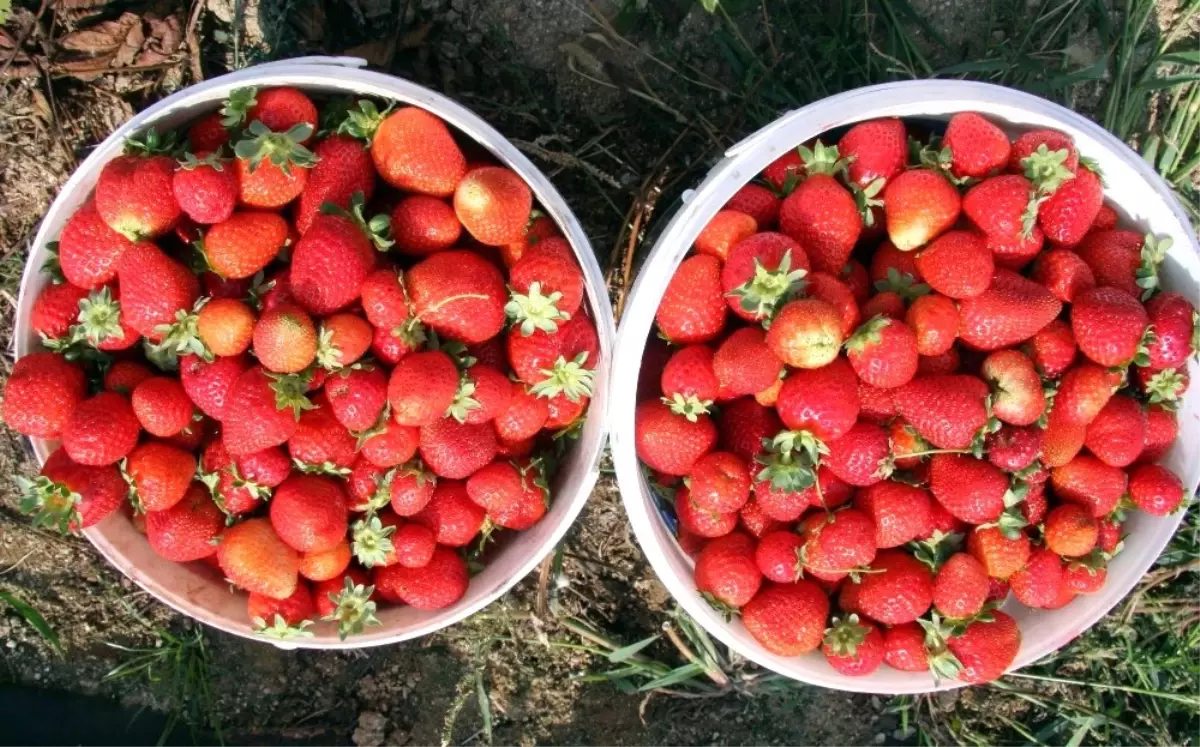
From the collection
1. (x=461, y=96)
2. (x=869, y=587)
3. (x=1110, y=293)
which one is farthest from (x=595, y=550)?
(x=1110, y=293)

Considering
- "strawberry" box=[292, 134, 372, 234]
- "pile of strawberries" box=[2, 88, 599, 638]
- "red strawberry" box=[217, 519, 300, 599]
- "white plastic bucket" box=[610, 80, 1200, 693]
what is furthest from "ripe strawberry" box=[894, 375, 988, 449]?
"red strawberry" box=[217, 519, 300, 599]

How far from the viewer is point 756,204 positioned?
65.9 inches

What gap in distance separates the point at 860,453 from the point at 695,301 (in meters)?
0.38

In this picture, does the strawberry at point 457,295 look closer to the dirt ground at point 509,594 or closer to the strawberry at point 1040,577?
the dirt ground at point 509,594

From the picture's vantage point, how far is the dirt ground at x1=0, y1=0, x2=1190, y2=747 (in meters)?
2.06

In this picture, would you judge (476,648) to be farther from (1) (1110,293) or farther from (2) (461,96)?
(1) (1110,293)

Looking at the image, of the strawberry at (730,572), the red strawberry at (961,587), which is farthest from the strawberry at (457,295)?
the red strawberry at (961,587)

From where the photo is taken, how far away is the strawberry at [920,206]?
1.58 m

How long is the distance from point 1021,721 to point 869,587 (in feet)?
3.09

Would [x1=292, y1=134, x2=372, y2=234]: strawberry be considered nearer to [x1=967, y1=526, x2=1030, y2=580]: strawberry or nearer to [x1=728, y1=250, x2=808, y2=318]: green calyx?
[x1=728, y1=250, x2=808, y2=318]: green calyx

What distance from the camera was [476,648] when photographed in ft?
7.30

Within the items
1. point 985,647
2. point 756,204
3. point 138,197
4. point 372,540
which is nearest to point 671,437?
point 756,204

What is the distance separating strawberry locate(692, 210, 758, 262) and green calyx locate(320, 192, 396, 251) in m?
0.53

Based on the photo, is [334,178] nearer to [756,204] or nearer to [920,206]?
[756,204]
